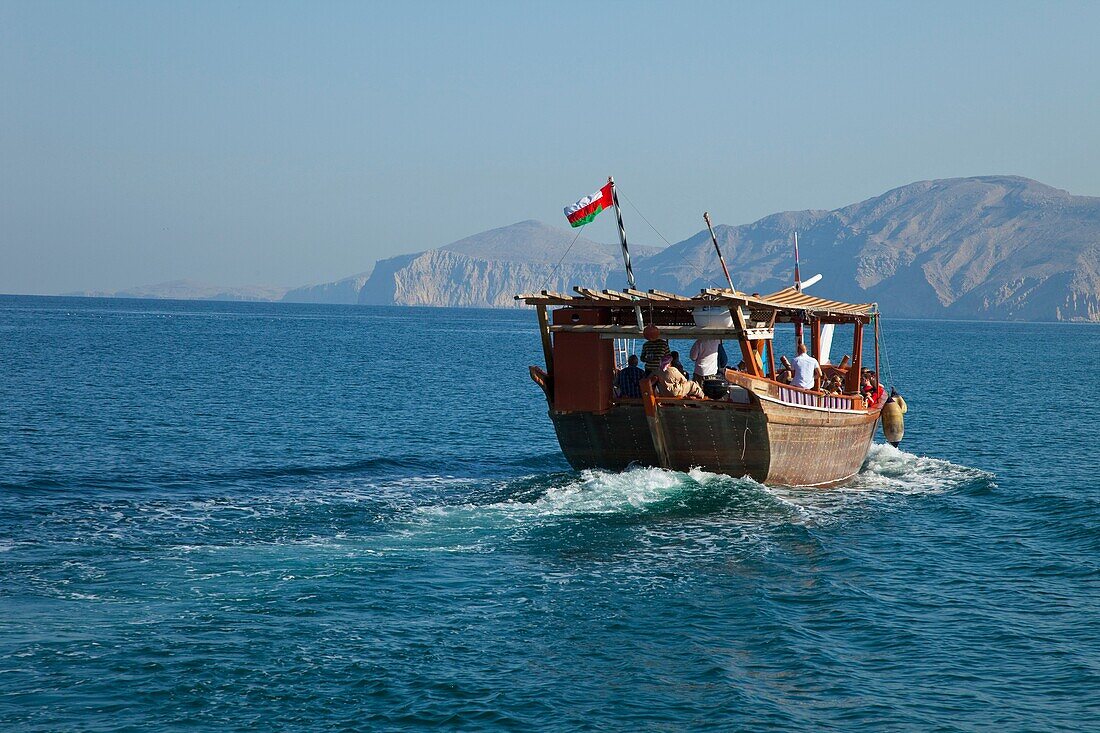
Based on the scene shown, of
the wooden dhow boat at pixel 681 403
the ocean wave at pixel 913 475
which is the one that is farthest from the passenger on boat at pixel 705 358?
the ocean wave at pixel 913 475

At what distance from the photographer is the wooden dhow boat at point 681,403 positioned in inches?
859

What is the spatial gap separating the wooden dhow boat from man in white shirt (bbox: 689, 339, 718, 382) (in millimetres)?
543

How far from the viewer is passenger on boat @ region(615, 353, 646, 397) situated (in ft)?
76.6

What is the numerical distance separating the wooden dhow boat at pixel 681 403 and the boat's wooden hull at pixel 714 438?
2cm

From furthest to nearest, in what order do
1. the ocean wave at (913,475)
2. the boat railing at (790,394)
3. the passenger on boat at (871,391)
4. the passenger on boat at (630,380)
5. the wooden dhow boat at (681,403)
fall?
the passenger on boat at (871,391) → the ocean wave at (913,475) → the passenger on boat at (630,380) → the wooden dhow boat at (681,403) → the boat railing at (790,394)

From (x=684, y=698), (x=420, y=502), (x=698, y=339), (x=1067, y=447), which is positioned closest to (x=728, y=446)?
(x=698, y=339)

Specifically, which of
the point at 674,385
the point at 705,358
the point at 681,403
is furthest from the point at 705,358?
the point at 681,403

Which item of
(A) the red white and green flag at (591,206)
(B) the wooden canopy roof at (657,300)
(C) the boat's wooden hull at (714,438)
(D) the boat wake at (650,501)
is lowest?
(D) the boat wake at (650,501)

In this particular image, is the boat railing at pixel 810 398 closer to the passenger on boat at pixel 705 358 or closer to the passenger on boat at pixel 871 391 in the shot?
the passenger on boat at pixel 705 358

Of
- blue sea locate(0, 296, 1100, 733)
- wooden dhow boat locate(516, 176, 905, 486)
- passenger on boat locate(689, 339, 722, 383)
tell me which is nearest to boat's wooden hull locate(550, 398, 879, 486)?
wooden dhow boat locate(516, 176, 905, 486)

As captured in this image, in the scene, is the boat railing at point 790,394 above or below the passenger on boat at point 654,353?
below

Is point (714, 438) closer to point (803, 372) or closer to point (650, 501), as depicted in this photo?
point (650, 501)

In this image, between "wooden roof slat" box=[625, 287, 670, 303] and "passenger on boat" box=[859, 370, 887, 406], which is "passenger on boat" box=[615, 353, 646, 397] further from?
"passenger on boat" box=[859, 370, 887, 406]

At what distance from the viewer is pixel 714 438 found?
22156 mm
